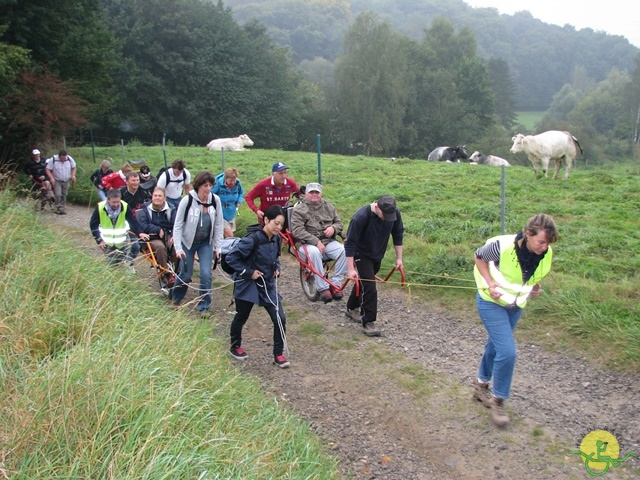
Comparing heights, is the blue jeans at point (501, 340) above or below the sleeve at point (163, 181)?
below

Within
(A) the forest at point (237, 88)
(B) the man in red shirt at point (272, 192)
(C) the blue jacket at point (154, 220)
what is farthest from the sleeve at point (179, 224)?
(A) the forest at point (237, 88)

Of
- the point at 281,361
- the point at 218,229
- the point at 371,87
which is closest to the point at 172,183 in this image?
the point at 218,229

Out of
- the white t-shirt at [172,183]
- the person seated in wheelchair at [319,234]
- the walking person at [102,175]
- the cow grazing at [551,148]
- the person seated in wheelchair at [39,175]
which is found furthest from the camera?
the person seated in wheelchair at [39,175]

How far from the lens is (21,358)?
4.13 metres

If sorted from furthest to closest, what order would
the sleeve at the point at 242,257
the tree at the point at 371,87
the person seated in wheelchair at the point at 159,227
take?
the tree at the point at 371,87 → the person seated in wheelchair at the point at 159,227 → the sleeve at the point at 242,257

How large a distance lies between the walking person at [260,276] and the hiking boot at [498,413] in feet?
7.15

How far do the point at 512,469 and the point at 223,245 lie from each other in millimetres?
4532

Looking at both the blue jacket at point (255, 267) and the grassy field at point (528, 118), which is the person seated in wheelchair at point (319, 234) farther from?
the grassy field at point (528, 118)

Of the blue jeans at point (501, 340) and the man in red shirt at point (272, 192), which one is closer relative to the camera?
the blue jeans at point (501, 340)

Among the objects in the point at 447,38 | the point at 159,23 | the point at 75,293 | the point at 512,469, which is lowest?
the point at 512,469

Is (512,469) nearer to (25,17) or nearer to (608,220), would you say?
(608,220)

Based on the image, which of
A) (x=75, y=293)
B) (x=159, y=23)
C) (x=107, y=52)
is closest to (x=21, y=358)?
(x=75, y=293)

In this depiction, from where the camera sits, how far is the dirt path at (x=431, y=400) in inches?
177

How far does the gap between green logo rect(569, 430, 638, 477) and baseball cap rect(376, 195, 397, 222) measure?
2954 millimetres
